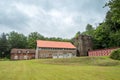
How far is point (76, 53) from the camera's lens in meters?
61.6

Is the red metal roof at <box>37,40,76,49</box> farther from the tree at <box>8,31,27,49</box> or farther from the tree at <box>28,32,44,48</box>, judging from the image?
the tree at <box>8,31,27,49</box>

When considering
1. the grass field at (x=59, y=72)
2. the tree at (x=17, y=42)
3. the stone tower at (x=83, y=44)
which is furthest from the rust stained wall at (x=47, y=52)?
the grass field at (x=59, y=72)

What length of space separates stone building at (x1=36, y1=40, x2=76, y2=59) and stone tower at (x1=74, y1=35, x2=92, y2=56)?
9.88ft

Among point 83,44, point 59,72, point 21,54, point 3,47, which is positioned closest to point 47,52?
point 21,54

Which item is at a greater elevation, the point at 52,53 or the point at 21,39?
the point at 21,39

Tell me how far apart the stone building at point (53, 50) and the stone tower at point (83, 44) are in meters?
3.01

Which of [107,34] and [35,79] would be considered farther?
[107,34]

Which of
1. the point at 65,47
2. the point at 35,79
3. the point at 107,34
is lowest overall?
the point at 35,79

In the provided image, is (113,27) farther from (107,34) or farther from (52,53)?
(52,53)

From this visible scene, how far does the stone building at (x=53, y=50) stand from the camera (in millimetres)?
54125

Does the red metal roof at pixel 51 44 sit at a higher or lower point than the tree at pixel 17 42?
lower

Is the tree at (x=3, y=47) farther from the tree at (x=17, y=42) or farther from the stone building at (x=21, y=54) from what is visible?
the stone building at (x=21, y=54)

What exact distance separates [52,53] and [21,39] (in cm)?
2597

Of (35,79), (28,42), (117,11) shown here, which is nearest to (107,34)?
(28,42)
